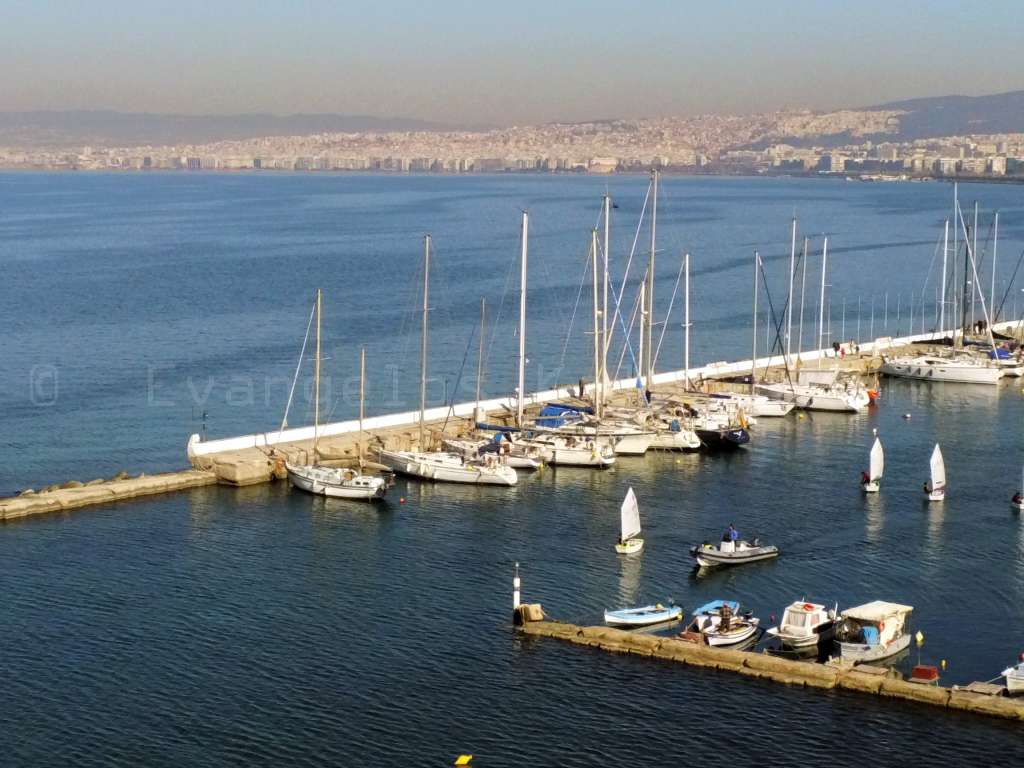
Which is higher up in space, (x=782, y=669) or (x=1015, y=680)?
(x=1015, y=680)

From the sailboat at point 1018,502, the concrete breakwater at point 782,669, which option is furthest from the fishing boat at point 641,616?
the sailboat at point 1018,502

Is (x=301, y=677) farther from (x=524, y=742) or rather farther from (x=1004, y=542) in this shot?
(x=1004, y=542)

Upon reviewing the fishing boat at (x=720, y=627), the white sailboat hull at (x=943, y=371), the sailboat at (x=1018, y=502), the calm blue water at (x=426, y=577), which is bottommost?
the calm blue water at (x=426, y=577)

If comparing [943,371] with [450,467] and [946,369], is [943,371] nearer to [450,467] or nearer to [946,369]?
[946,369]

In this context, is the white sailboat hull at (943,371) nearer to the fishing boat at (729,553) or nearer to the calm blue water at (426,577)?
the calm blue water at (426,577)

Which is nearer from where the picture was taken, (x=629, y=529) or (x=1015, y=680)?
(x=1015, y=680)

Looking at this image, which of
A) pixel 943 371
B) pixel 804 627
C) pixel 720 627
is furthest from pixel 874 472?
pixel 943 371

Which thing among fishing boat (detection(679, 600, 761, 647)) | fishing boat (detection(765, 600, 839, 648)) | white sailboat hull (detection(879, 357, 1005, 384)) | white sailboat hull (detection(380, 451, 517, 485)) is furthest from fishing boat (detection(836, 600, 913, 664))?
white sailboat hull (detection(879, 357, 1005, 384))
